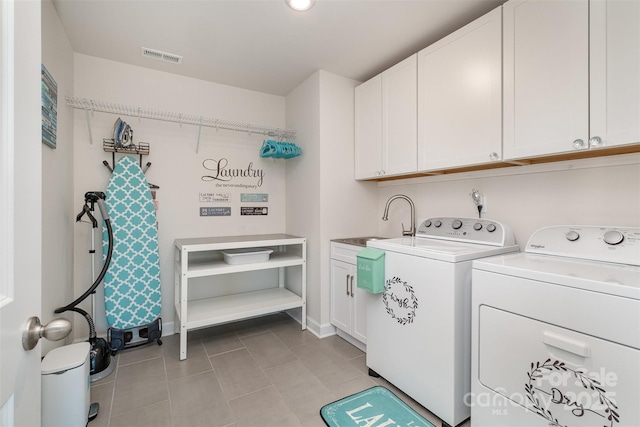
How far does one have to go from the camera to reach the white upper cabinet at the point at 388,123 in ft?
7.50

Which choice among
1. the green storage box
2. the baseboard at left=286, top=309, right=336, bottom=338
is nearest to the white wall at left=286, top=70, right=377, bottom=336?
the baseboard at left=286, top=309, right=336, bottom=338

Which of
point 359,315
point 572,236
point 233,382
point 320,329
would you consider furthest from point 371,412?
point 572,236

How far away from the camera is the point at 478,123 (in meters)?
1.85

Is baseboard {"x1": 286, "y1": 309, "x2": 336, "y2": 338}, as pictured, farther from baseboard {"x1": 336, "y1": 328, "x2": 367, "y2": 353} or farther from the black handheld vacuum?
the black handheld vacuum

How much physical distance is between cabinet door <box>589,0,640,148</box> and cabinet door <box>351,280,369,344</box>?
1.74 meters

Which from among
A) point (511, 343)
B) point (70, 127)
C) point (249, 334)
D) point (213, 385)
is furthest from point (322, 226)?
point (70, 127)

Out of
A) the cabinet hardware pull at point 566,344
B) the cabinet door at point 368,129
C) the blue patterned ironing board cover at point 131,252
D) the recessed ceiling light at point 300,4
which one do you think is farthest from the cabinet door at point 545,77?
the blue patterned ironing board cover at point 131,252

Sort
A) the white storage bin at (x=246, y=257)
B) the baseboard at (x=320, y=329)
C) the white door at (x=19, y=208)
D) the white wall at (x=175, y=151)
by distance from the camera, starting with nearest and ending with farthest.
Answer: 1. the white door at (x=19, y=208)
2. the white wall at (x=175, y=151)
3. the white storage bin at (x=246, y=257)
4. the baseboard at (x=320, y=329)

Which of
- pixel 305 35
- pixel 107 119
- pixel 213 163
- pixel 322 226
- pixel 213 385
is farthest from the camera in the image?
pixel 213 163

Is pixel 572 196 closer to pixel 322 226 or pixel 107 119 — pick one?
pixel 322 226

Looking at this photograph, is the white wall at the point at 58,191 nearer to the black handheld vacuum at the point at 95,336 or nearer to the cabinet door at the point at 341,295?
the black handheld vacuum at the point at 95,336

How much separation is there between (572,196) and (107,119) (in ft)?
11.6

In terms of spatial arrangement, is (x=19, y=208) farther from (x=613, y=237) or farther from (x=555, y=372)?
(x=613, y=237)

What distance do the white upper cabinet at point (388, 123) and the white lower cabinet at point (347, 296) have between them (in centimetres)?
77
